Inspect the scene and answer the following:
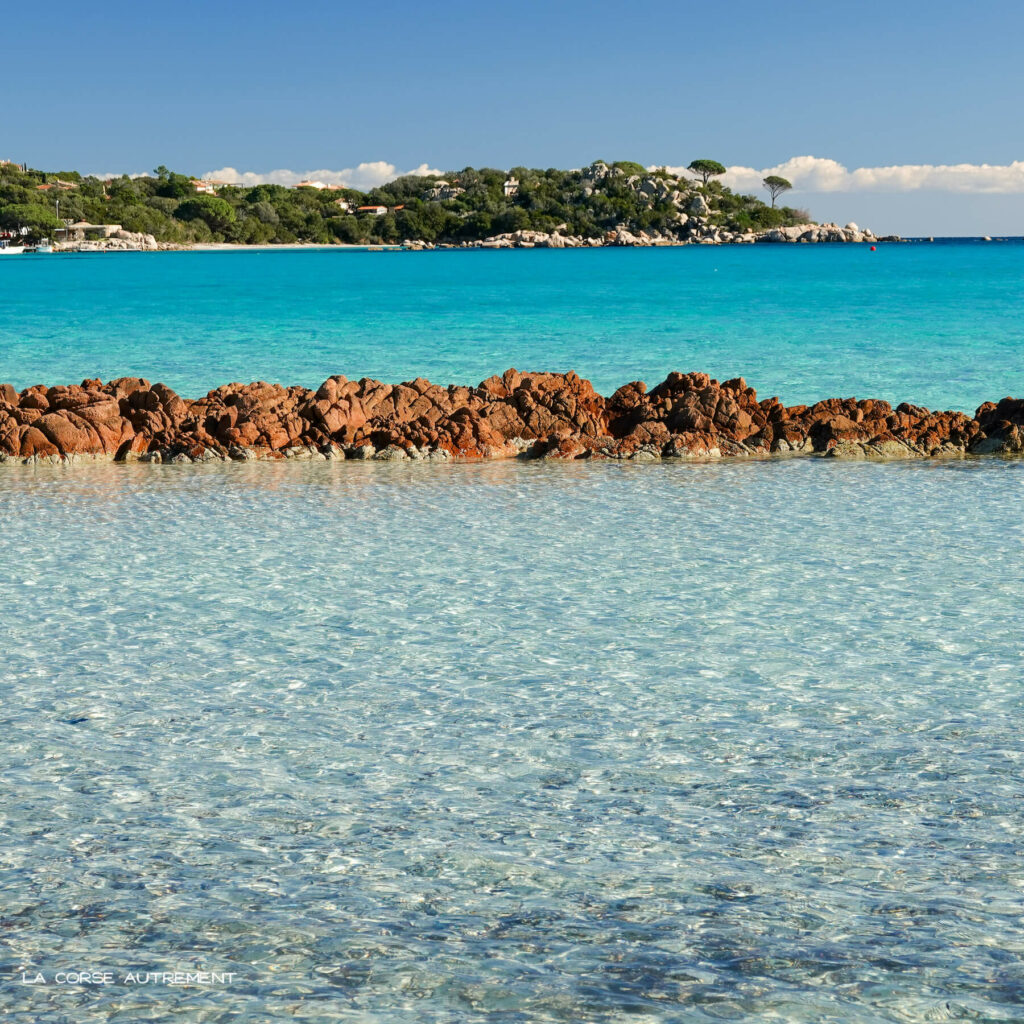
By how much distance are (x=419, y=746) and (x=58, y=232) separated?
162 meters

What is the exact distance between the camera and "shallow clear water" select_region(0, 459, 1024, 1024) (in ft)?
12.0

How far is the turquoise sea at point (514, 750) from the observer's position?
3.67 m

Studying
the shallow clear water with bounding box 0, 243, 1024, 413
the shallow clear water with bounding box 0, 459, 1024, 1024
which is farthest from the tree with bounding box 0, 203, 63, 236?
the shallow clear water with bounding box 0, 459, 1024, 1024

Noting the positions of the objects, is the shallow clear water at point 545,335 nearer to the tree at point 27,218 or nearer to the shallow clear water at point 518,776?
the shallow clear water at point 518,776

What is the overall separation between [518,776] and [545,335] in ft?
96.6

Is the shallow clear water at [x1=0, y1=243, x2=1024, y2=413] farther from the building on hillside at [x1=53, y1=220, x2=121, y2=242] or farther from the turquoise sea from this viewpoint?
the building on hillside at [x1=53, y1=220, x2=121, y2=242]

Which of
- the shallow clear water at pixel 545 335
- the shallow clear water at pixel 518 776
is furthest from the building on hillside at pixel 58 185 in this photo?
the shallow clear water at pixel 518 776

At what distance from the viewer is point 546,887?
411 centimetres

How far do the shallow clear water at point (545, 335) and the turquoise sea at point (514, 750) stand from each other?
11.6 m

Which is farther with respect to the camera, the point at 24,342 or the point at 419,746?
the point at 24,342

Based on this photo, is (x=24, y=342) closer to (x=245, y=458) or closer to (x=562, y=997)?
(x=245, y=458)

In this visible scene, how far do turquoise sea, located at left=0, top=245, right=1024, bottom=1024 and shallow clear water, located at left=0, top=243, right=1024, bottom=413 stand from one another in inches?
455

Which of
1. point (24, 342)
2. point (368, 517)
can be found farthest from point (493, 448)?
point (24, 342)

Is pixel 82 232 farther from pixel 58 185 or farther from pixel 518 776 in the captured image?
pixel 518 776
